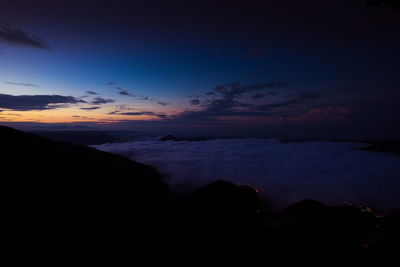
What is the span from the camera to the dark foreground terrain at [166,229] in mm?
8422

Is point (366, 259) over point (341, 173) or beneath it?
over

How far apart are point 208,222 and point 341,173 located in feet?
138

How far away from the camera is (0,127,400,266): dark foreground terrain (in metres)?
8.42

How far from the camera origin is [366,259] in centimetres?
841

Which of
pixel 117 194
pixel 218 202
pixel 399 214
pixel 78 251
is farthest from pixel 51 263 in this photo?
pixel 399 214

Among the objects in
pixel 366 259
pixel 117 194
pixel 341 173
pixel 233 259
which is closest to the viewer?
pixel 366 259

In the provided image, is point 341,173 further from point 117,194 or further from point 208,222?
point 117,194

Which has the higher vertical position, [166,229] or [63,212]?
[63,212]

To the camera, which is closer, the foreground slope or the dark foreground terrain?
the foreground slope

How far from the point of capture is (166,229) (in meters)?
12.6

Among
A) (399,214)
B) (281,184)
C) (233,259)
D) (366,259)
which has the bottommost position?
(281,184)

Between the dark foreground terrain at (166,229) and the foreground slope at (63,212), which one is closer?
the foreground slope at (63,212)

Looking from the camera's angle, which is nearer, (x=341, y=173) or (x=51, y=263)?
(x=51, y=263)

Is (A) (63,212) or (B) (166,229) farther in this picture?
(B) (166,229)
